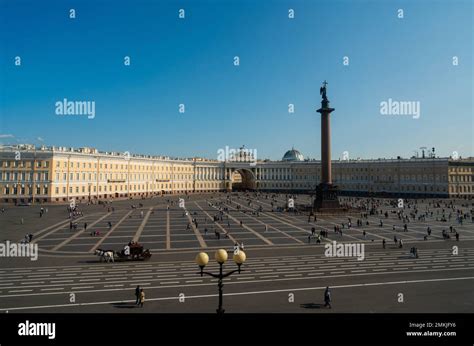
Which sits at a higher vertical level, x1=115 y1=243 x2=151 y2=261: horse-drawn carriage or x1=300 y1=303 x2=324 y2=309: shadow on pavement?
x1=115 y1=243 x2=151 y2=261: horse-drawn carriage

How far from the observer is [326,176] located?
54.1 metres

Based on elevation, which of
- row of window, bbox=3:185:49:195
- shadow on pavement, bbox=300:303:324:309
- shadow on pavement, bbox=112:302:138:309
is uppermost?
row of window, bbox=3:185:49:195

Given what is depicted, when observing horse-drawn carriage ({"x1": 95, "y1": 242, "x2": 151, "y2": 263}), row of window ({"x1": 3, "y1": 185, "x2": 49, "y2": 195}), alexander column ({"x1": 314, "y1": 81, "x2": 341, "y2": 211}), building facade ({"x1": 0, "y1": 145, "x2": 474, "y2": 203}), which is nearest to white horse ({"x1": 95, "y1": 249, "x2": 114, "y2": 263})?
horse-drawn carriage ({"x1": 95, "y1": 242, "x2": 151, "y2": 263})

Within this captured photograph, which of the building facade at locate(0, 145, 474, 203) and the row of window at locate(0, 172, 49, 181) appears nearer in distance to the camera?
the row of window at locate(0, 172, 49, 181)

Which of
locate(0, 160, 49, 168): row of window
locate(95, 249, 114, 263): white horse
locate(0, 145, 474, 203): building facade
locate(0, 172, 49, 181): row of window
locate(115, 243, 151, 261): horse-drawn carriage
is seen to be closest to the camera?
locate(95, 249, 114, 263): white horse

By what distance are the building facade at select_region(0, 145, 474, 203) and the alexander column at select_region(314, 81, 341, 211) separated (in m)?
50.7

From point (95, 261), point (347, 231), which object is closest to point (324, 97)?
point (347, 231)

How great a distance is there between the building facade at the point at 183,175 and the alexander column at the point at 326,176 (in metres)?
50.7

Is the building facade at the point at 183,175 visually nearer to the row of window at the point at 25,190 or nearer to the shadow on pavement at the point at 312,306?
the row of window at the point at 25,190

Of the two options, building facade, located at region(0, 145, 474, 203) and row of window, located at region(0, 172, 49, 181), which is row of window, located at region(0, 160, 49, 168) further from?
row of window, located at region(0, 172, 49, 181)

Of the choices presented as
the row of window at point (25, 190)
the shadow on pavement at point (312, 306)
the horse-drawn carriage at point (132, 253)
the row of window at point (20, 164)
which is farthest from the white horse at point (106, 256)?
the row of window at point (20, 164)

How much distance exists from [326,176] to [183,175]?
6358cm

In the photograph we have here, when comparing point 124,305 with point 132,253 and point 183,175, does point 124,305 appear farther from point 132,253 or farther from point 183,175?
point 183,175

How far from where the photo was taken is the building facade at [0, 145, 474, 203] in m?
64.7
